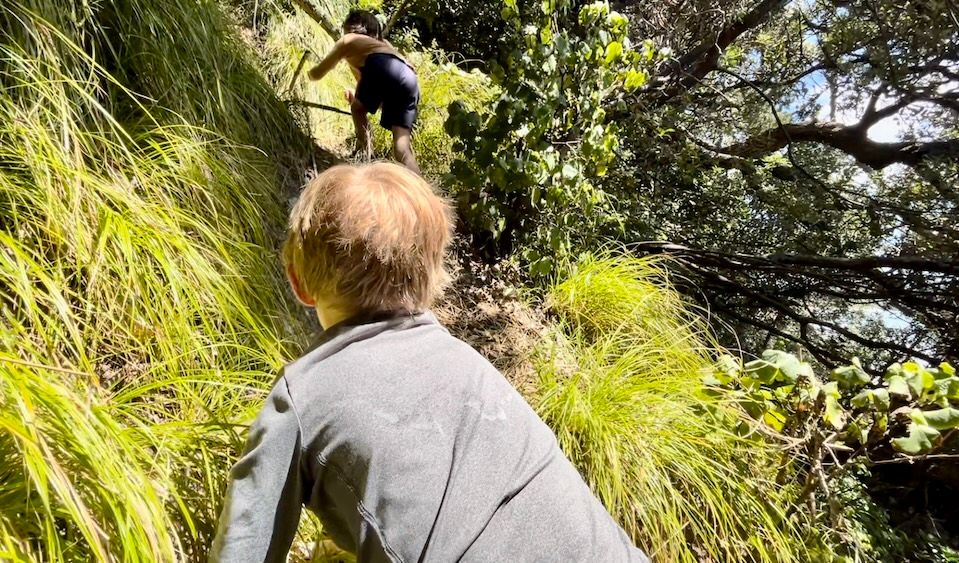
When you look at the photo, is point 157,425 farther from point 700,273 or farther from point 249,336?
point 700,273

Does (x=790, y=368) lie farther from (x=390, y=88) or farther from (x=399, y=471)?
(x=390, y=88)

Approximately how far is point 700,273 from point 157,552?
11.8ft

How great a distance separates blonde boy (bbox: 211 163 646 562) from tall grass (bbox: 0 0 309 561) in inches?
8.3

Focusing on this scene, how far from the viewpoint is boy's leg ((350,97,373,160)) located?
10.3 feet

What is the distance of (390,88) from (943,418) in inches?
103

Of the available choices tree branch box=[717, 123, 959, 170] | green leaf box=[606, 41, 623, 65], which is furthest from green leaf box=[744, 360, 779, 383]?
tree branch box=[717, 123, 959, 170]

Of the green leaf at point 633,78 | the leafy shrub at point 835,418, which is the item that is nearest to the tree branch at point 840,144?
the green leaf at point 633,78

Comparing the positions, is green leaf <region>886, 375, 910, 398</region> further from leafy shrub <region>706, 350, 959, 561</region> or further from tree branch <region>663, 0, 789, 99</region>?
tree branch <region>663, 0, 789, 99</region>

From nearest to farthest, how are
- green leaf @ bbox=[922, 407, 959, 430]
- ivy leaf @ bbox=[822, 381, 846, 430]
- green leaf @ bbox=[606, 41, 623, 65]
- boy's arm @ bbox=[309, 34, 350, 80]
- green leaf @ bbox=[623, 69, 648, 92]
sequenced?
1. green leaf @ bbox=[922, 407, 959, 430]
2. ivy leaf @ bbox=[822, 381, 846, 430]
3. green leaf @ bbox=[606, 41, 623, 65]
4. green leaf @ bbox=[623, 69, 648, 92]
5. boy's arm @ bbox=[309, 34, 350, 80]

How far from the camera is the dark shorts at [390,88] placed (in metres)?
2.98

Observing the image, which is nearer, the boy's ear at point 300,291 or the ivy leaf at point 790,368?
the boy's ear at point 300,291

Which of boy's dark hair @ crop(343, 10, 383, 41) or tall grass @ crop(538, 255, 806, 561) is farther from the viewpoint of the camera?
boy's dark hair @ crop(343, 10, 383, 41)

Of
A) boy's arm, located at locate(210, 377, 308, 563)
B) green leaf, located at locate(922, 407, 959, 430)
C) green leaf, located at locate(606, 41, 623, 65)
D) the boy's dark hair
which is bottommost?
boy's arm, located at locate(210, 377, 308, 563)

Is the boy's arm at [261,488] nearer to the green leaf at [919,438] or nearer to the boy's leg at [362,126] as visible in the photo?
the green leaf at [919,438]
